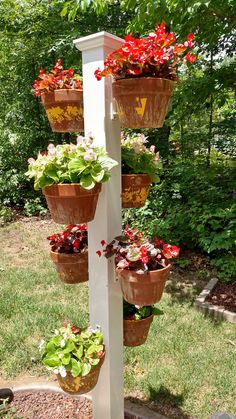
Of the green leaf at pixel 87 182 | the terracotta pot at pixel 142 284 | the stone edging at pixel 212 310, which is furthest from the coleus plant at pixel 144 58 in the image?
the stone edging at pixel 212 310

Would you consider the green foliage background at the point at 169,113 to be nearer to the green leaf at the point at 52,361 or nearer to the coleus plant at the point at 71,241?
the coleus plant at the point at 71,241

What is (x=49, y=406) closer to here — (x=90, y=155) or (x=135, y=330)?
(x=135, y=330)

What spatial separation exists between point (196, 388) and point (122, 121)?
6.32ft

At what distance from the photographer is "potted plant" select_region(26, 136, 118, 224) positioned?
57.5 inches

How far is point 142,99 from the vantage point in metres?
1.42

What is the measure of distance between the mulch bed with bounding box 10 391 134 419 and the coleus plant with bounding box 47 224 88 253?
1.02 meters

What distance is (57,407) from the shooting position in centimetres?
222

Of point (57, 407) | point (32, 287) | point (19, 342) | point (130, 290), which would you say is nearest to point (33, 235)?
point (32, 287)

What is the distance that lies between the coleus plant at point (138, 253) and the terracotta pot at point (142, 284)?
0.03 m

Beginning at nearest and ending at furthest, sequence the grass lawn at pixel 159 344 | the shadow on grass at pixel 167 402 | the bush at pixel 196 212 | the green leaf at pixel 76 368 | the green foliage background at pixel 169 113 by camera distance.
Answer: the green leaf at pixel 76 368 → the shadow on grass at pixel 167 402 → the grass lawn at pixel 159 344 → the green foliage background at pixel 169 113 → the bush at pixel 196 212

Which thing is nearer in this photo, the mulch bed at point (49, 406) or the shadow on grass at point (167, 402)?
the mulch bed at point (49, 406)

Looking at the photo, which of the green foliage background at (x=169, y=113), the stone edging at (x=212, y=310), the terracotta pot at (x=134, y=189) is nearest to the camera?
the terracotta pot at (x=134, y=189)

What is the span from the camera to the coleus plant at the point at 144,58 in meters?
1.38

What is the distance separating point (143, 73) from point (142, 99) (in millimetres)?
102
